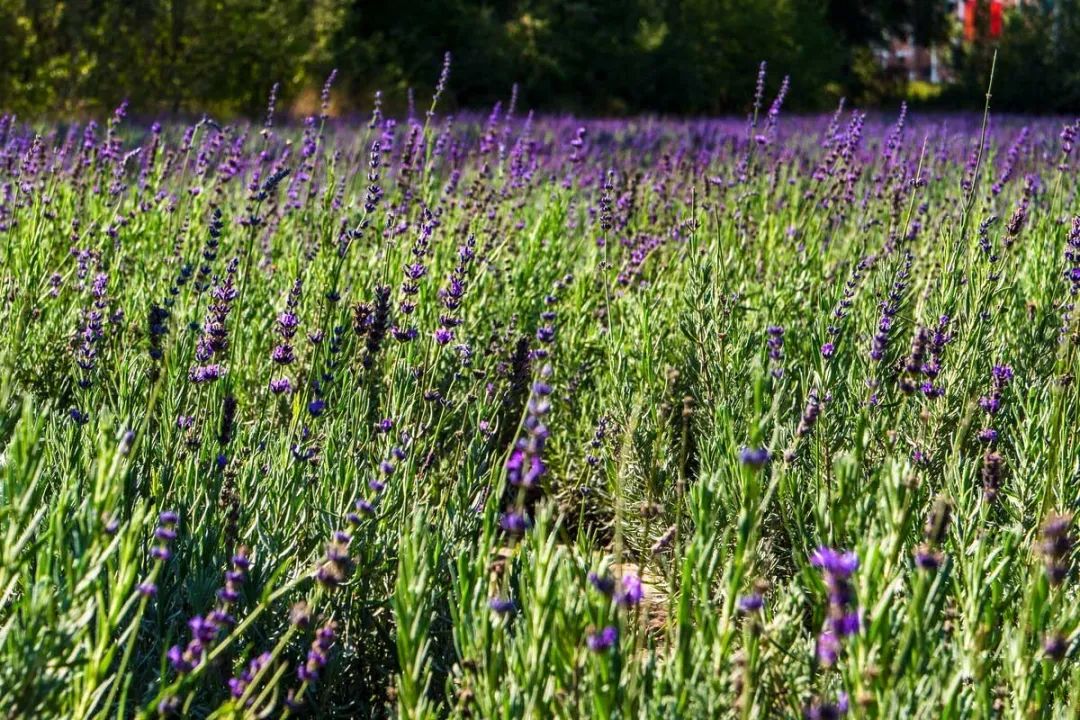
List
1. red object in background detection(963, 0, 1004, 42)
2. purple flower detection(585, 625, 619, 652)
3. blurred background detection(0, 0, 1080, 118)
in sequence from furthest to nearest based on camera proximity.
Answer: red object in background detection(963, 0, 1004, 42)
blurred background detection(0, 0, 1080, 118)
purple flower detection(585, 625, 619, 652)

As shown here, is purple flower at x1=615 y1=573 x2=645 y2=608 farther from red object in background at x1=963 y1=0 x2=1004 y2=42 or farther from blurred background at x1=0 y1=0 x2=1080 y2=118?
red object in background at x1=963 y1=0 x2=1004 y2=42

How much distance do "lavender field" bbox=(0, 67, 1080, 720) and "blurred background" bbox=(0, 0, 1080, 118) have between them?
344 inches

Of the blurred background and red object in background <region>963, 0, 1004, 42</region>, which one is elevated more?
red object in background <region>963, 0, 1004, 42</region>

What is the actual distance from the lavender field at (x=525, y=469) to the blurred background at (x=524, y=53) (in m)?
8.75

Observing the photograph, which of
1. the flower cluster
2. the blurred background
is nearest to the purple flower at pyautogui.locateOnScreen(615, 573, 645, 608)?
the flower cluster

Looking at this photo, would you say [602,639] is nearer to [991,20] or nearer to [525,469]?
[525,469]

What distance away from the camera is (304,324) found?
3.47 metres

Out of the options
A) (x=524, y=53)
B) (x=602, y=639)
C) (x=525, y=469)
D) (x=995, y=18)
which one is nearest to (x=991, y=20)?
(x=995, y=18)

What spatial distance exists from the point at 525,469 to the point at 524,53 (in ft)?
59.7

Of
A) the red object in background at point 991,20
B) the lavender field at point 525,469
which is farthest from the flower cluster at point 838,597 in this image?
the red object in background at point 991,20

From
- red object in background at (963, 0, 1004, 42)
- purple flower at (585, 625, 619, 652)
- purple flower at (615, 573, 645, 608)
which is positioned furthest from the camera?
red object in background at (963, 0, 1004, 42)

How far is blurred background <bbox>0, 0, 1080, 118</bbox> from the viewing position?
13578 mm

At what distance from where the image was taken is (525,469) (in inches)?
65.1

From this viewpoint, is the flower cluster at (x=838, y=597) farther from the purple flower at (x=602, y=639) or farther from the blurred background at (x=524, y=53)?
the blurred background at (x=524, y=53)
